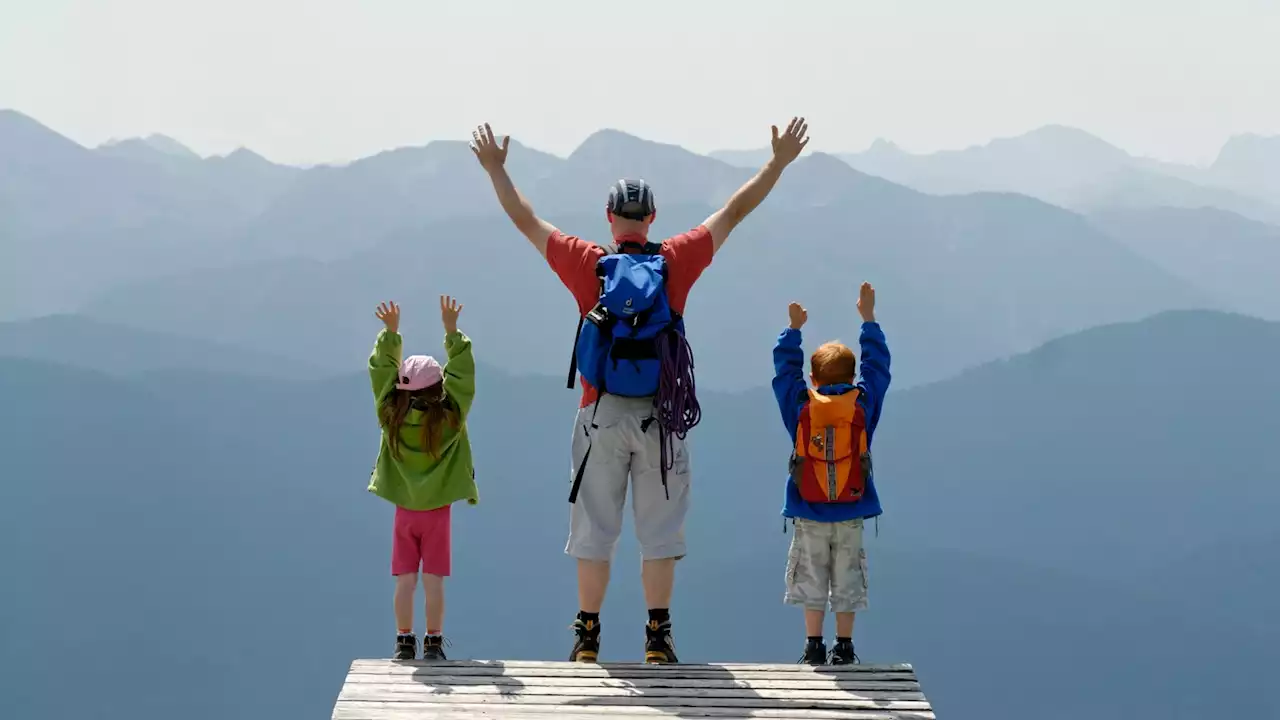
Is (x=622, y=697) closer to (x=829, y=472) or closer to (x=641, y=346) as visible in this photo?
(x=829, y=472)

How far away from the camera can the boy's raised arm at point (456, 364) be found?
31.2ft

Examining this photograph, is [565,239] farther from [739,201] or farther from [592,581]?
[592,581]

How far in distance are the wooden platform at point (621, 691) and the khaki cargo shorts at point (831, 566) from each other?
428mm

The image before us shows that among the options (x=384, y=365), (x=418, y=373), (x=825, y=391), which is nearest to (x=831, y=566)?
(x=825, y=391)

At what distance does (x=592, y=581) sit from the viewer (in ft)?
31.1

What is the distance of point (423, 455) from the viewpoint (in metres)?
9.60

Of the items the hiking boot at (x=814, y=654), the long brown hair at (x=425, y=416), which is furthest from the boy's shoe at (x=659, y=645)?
the long brown hair at (x=425, y=416)

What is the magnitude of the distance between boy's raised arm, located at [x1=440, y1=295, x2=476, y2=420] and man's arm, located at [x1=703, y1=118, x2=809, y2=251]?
1688mm

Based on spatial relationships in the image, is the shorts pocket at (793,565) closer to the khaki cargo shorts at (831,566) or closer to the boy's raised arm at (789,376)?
the khaki cargo shorts at (831,566)

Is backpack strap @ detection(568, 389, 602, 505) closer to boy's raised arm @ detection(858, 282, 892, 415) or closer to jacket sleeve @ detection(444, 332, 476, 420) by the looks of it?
jacket sleeve @ detection(444, 332, 476, 420)

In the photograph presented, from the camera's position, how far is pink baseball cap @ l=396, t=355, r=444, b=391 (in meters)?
9.56

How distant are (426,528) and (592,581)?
110 centimetres

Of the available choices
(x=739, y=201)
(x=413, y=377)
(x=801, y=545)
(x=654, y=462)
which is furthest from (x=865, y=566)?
(x=413, y=377)

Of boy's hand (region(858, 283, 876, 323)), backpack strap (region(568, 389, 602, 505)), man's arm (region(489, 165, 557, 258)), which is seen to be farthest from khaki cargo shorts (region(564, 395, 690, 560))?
boy's hand (region(858, 283, 876, 323))
